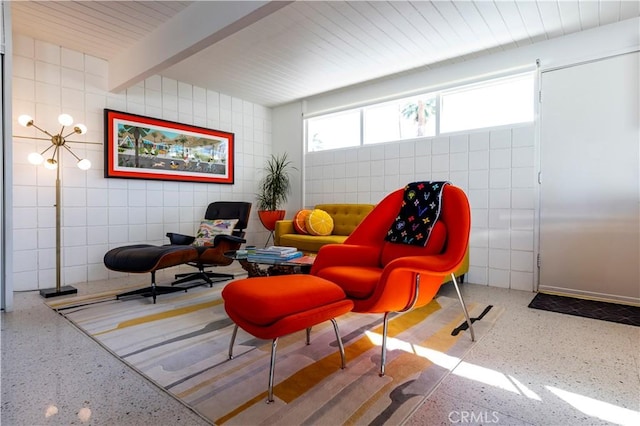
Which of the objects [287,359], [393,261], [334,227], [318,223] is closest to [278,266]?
[287,359]

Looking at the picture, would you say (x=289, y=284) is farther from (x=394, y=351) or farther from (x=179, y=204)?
(x=179, y=204)

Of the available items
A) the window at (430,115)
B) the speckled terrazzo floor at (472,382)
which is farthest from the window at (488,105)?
the speckled terrazzo floor at (472,382)

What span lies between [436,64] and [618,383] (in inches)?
133

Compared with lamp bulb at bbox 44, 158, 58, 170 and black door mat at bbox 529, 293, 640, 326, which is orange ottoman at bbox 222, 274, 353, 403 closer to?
black door mat at bbox 529, 293, 640, 326

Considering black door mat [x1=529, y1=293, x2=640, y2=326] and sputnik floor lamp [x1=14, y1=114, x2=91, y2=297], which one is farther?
sputnik floor lamp [x1=14, y1=114, x2=91, y2=297]

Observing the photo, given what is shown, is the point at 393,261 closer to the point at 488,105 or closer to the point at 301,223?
the point at 301,223

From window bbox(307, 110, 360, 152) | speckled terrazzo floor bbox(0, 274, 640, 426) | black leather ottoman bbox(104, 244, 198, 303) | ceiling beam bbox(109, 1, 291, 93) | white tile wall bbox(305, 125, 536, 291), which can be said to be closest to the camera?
speckled terrazzo floor bbox(0, 274, 640, 426)

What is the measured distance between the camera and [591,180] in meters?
3.08

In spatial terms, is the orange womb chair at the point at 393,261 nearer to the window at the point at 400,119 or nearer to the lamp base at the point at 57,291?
the window at the point at 400,119

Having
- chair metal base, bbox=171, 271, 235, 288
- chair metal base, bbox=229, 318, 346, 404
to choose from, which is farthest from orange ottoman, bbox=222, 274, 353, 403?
chair metal base, bbox=171, 271, 235, 288

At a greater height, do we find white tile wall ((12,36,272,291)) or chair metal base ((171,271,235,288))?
white tile wall ((12,36,272,291))

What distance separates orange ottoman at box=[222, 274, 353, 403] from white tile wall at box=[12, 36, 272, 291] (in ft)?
9.31

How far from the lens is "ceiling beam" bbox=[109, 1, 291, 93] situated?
237cm

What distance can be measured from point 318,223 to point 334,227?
0.28 m
